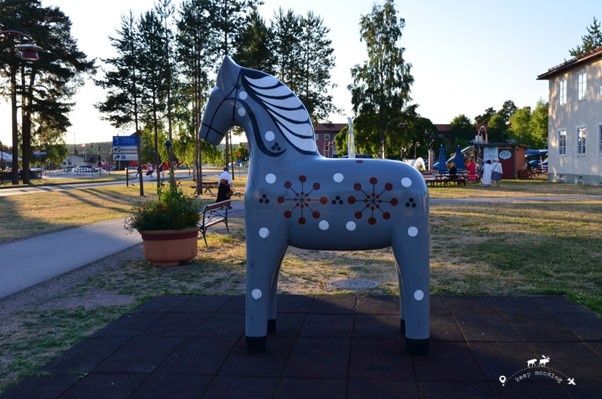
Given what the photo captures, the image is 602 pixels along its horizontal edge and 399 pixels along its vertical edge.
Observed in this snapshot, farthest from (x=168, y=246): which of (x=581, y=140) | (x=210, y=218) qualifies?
(x=581, y=140)

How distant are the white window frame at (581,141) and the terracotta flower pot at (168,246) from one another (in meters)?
27.2

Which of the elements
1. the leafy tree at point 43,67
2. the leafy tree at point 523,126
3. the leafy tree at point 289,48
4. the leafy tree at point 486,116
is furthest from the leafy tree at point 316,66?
the leafy tree at point 486,116

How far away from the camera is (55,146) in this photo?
53031 mm

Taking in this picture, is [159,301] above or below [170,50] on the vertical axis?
below

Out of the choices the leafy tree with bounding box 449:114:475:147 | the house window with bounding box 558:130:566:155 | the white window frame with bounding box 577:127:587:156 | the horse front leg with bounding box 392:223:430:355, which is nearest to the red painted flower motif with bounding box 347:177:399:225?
the horse front leg with bounding box 392:223:430:355

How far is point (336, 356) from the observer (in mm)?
4496

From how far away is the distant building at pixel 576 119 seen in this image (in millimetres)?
28172

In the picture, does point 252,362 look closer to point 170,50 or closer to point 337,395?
point 337,395

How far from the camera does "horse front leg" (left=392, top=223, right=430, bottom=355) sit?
14.5 feet

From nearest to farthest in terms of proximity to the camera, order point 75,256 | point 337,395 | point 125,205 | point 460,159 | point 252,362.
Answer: point 337,395 < point 252,362 < point 75,256 < point 125,205 < point 460,159

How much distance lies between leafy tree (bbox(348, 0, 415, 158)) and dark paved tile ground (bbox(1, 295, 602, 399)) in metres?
34.1

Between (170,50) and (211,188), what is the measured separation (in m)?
8.38

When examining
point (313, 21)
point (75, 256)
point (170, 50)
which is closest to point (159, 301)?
point (75, 256)

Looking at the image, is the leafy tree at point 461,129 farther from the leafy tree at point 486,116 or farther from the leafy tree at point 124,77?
the leafy tree at point 124,77
